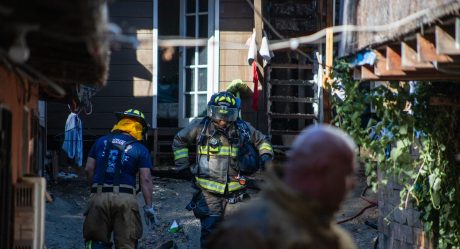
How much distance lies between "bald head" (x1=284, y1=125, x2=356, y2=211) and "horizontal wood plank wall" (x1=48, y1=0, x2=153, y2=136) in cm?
1393

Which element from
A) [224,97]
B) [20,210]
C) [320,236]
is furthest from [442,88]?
[320,236]

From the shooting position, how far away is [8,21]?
446 cm

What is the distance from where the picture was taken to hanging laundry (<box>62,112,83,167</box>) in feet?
56.7

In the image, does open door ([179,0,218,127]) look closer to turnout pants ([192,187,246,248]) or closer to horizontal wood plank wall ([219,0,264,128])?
horizontal wood plank wall ([219,0,264,128])

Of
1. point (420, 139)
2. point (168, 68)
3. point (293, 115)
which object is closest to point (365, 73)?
point (420, 139)

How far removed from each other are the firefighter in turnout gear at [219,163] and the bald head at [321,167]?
8.08 metres

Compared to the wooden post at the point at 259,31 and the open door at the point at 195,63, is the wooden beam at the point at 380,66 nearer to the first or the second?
the wooden post at the point at 259,31

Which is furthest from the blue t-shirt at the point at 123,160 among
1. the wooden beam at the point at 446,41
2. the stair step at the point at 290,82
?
the stair step at the point at 290,82

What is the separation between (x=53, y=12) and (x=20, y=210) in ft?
10.1

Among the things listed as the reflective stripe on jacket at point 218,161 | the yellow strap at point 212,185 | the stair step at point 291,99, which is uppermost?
the stair step at point 291,99

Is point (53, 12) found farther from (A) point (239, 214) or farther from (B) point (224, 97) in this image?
(B) point (224, 97)

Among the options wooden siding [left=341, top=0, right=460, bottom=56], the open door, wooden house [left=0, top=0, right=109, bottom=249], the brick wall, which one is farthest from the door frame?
wooden house [left=0, top=0, right=109, bottom=249]

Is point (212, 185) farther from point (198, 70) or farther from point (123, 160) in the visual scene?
point (198, 70)

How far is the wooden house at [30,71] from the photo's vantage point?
4445 millimetres
